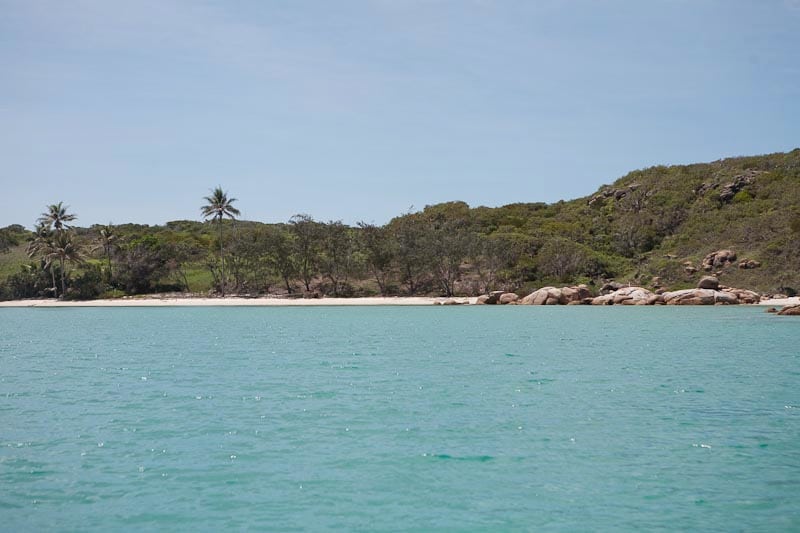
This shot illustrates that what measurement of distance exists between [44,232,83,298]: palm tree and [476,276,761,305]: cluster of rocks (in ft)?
149

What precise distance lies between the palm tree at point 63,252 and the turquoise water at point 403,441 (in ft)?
177

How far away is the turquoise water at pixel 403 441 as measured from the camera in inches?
325

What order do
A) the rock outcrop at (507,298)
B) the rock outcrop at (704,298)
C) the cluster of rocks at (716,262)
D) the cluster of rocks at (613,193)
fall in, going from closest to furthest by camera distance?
the rock outcrop at (704,298) → the rock outcrop at (507,298) → the cluster of rocks at (716,262) → the cluster of rocks at (613,193)

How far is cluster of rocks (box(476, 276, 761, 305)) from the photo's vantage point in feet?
183

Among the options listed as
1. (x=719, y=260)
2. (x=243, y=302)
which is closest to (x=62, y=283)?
(x=243, y=302)

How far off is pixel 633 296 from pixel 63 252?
2339 inches

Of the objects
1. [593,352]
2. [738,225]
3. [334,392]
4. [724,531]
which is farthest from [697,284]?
[724,531]

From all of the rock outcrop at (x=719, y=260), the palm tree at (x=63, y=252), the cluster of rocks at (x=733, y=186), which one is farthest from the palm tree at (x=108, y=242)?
the cluster of rocks at (x=733, y=186)

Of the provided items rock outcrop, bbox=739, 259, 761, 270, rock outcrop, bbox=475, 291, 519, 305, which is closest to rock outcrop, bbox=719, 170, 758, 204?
rock outcrop, bbox=739, 259, 761, 270

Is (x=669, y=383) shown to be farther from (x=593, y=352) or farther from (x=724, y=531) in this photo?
(x=724, y=531)

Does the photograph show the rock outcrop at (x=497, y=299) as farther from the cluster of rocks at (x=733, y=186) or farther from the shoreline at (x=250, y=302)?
the cluster of rocks at (x=733, y=186)

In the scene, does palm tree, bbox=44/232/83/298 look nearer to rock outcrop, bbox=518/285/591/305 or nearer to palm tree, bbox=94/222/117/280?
palm tree, bbox=94/222/117/280

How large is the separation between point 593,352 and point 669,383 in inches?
274

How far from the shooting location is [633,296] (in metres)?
60.1
